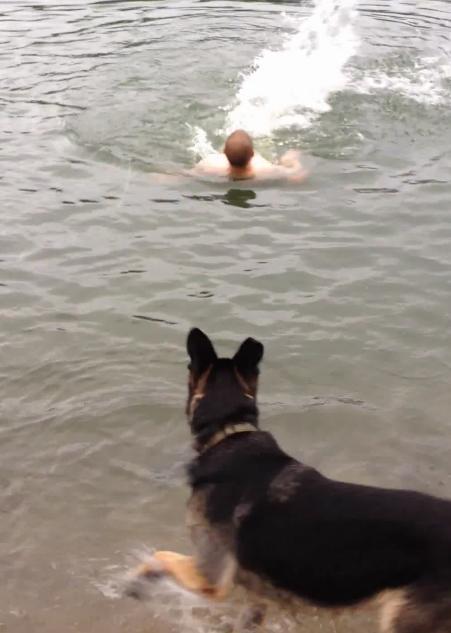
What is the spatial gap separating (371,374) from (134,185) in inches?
167

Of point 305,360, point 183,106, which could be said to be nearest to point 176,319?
point 305,360

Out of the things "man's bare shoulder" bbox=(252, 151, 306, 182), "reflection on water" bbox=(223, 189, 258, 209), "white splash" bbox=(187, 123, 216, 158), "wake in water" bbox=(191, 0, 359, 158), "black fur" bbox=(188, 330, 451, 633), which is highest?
"wake in water" bbox=(191, 0, 359, 158)

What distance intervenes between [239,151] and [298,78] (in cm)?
452

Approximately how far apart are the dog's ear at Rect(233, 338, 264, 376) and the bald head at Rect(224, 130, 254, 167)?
213 inches

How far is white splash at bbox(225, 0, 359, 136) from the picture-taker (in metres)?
11.3

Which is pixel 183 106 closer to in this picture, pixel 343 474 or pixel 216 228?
pixel 216 228

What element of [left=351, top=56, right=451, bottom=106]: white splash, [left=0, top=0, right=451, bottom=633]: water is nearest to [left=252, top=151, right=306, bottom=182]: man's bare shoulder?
[left=0, top=0, right=451, bottom=633]: water

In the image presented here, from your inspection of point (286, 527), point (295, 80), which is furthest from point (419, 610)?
point (295, 80)

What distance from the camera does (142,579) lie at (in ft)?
14.5

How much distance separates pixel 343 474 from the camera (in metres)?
5.29

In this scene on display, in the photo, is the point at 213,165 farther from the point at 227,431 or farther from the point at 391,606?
the point at 391,606

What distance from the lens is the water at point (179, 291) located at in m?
4.94

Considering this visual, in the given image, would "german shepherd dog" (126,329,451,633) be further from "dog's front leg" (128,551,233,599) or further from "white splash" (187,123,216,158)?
"white splash" (187,123,216,158)

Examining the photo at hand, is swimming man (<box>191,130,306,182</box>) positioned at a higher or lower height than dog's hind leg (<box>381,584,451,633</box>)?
higher
